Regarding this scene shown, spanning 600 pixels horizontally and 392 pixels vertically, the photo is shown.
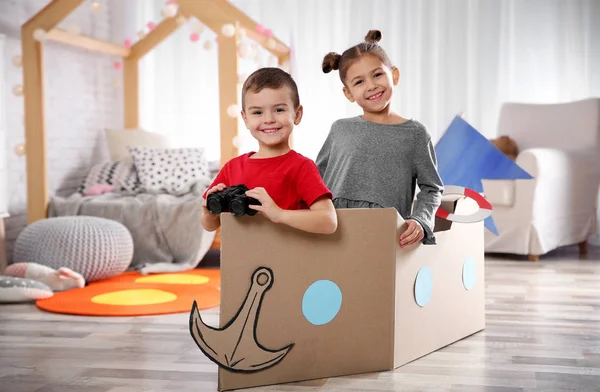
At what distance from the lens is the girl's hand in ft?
6.03

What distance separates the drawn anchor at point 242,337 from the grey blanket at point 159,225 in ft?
6.62

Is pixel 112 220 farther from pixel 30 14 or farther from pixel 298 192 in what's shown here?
pixel 298 192

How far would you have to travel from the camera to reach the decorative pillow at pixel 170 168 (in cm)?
412

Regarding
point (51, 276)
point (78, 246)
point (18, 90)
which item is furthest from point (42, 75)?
point (51, 276)

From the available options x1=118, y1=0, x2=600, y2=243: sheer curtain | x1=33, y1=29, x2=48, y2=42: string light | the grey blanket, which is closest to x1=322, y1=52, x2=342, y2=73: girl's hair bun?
the grey blanket

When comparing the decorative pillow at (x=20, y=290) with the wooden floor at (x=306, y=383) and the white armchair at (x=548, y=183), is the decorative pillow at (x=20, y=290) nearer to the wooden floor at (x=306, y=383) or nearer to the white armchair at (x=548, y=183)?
the wooden floor at (x=306, y=383)

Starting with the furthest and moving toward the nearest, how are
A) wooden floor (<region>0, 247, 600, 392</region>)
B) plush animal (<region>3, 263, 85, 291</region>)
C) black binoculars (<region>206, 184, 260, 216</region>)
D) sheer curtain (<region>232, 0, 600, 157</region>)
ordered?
sheer curtain (<region>232, 0, 600, 157</region>), plush animal (<region>3, 263, 85, 291</region>), wooden floor (<region>0, 247, 600, 392</region>), black binoculars (<region>206, 184, 260, 216</region>)

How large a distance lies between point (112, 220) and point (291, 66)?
5.73 ft

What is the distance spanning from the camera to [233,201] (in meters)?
1.61

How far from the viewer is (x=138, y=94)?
16.0ft

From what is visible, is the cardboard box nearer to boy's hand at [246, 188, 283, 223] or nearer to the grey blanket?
boy's hand at [246, 188, 283, 223]

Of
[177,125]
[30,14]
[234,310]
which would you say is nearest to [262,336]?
[234,310]

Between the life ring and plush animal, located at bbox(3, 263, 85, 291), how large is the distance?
1.67 meters

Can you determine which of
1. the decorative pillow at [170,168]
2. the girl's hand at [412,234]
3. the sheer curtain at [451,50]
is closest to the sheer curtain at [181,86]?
the sheer curtain at [451,50]
